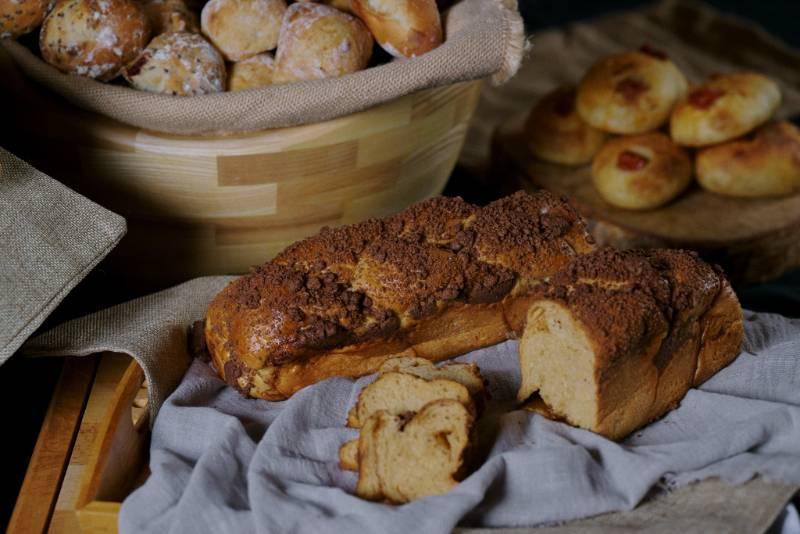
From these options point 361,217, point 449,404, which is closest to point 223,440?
point 449,404

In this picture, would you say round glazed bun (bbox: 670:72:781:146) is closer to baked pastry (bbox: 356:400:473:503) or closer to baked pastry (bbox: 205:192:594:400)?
baked pastry (bbox: 205:192:594:400)

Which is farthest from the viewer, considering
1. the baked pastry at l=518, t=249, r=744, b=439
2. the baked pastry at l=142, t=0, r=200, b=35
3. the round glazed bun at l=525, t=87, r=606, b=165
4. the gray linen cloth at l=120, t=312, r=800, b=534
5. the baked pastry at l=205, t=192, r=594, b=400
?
the round glazed bun at l=525, t=87, r=606, b=165

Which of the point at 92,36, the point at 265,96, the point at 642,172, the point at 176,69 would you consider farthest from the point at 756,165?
the point at 92,36

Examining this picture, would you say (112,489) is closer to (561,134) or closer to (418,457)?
(418,457)

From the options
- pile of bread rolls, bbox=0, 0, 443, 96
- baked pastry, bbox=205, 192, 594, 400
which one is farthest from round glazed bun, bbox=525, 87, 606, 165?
baked pastry, bbox=205, 192, 594, 400

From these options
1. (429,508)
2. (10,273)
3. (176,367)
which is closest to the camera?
→ (429,508)

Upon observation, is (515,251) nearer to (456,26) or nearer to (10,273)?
(456,26)
